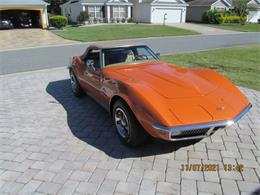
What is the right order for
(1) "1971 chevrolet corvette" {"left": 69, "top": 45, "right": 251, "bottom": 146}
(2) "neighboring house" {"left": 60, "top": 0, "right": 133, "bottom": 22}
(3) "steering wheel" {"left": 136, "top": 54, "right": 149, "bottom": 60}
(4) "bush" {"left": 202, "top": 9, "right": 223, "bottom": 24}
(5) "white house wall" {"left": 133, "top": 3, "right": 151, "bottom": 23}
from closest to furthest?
(1) "1971 chevrolet corvette" {"left": 69, "top": 45, "right": 251, "bottom": 146}
(3) "steering wheel" {"left": 136, "top": 54, "right": 149, "bottom": 60}
(2) "neighboring house" {"left": 60, "top": 0, "right": 133, "bottom": 22}
(5) "white house wall" {"left": 133, "top": 3, "right": 151, "bottom": 23}
(4) "bush" {"left": 202, "top": 9, "right": 223, "bottom": 24}

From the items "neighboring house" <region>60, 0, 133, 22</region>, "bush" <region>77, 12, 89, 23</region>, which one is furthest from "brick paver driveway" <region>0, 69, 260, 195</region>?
"neighboring house" <region>60, 0, 133, 22</region>

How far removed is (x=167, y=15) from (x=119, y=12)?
7.07 metres

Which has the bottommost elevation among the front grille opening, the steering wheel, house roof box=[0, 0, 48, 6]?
the front grille opening

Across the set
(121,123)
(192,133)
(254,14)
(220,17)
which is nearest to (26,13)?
(220,17)

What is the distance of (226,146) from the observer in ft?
12.7

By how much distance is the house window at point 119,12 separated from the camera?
3547 centimetres

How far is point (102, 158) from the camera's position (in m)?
3.64

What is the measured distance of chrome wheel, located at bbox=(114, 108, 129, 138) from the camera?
12.6 feet

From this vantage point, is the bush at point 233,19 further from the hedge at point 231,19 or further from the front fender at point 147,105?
the front fender at point 147,105

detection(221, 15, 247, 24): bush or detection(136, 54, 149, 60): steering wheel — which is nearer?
detection(136, 54, 149, 60): steering wheel

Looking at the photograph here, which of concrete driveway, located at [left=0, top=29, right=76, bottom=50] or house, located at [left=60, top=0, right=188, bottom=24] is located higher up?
house, located at [left=60, top=0, right=188, bottom=24]

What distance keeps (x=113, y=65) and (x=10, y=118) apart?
97.6 inches
